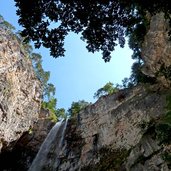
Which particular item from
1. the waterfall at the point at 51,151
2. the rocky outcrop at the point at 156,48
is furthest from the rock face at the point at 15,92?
the rocky outcrop at the point at 156,48

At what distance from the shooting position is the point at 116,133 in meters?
19.9

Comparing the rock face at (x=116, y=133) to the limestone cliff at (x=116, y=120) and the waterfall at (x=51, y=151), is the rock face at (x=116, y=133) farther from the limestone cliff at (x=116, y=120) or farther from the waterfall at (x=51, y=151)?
the waterfall at (x=51, y=151)

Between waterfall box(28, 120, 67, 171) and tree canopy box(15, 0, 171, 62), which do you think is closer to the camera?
tree canopy box(15, 0, 171, 62)

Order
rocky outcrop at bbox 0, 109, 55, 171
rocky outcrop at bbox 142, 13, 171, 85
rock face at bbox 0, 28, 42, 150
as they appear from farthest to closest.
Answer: rocky outcrop at bbox 0, 109, 55, 171
rock face at bbox 0, 28, 42, 150
rocky outcrop at bbox 142, 13, 171, 85

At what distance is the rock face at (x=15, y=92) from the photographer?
70.9ft

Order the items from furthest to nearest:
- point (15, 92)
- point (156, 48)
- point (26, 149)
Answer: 1. point (26, 149)
2. point (15, 92)
3. point (156, 48)

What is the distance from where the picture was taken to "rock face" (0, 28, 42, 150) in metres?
Answer: 21.6

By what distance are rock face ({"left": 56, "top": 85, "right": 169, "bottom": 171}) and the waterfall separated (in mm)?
590

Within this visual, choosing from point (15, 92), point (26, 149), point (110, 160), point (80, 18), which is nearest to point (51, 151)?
point (26, 149)

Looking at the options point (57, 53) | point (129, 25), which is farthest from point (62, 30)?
point (129, 25)

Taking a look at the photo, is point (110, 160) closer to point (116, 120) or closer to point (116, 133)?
point (116, 133)

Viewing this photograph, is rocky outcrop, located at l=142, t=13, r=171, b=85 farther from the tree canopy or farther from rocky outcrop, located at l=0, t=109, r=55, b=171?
the tree canopy

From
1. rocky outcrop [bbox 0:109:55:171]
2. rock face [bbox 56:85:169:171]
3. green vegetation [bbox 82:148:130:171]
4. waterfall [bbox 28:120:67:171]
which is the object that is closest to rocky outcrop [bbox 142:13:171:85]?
rock face [bbox 56:85:169:171]

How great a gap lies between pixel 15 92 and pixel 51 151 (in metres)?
4.67
